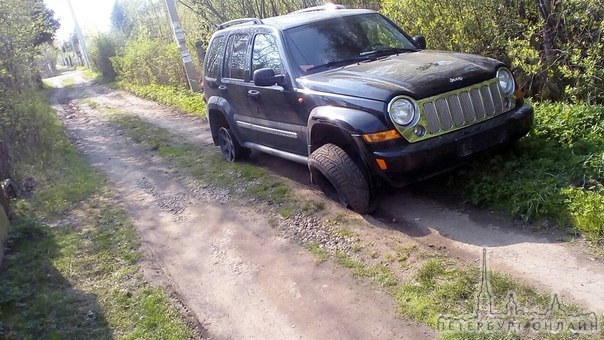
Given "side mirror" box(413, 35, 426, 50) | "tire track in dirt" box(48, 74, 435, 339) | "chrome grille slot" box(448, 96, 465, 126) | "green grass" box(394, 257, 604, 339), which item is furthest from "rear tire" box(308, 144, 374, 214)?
"side mirror" box(413, 35, 426, 50)

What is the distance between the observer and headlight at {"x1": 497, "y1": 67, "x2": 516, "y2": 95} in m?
4.77

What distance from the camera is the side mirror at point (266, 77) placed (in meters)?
5.28

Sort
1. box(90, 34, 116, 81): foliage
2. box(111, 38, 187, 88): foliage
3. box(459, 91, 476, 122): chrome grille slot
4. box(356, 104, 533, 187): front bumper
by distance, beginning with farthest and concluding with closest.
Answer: box(90, 34, 116, 81): foliage → box(111, 38, 187, 88): foliage → box(459, 91, 476, 122): chrome grille slot → box(356, 104, 533, 187): front bumper

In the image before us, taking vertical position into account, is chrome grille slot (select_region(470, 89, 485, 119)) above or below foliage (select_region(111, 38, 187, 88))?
below

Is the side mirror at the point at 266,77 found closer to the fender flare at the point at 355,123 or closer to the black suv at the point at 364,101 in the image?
the black suv at the point at 364,101

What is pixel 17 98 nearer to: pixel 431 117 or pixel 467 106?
pixel 431 117

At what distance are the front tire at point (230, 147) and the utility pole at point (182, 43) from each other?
741 cm

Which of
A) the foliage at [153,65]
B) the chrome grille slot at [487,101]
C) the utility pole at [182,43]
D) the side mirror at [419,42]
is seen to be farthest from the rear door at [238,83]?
the foliage at [153,65]

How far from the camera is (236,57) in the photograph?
6539 mm

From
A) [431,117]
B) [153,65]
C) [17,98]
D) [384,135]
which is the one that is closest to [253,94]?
[384,135]

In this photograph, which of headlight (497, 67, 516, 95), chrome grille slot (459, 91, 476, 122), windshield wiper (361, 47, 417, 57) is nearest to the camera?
chrome grille slot (459, 91, 476, 122)

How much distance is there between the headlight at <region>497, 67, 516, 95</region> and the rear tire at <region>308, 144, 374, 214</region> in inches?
61.3

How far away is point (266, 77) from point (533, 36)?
3446 mm

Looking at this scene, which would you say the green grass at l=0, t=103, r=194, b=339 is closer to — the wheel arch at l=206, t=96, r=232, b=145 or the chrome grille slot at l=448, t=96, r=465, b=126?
the wheel arch at l=206, t=96, r=232, b=145
